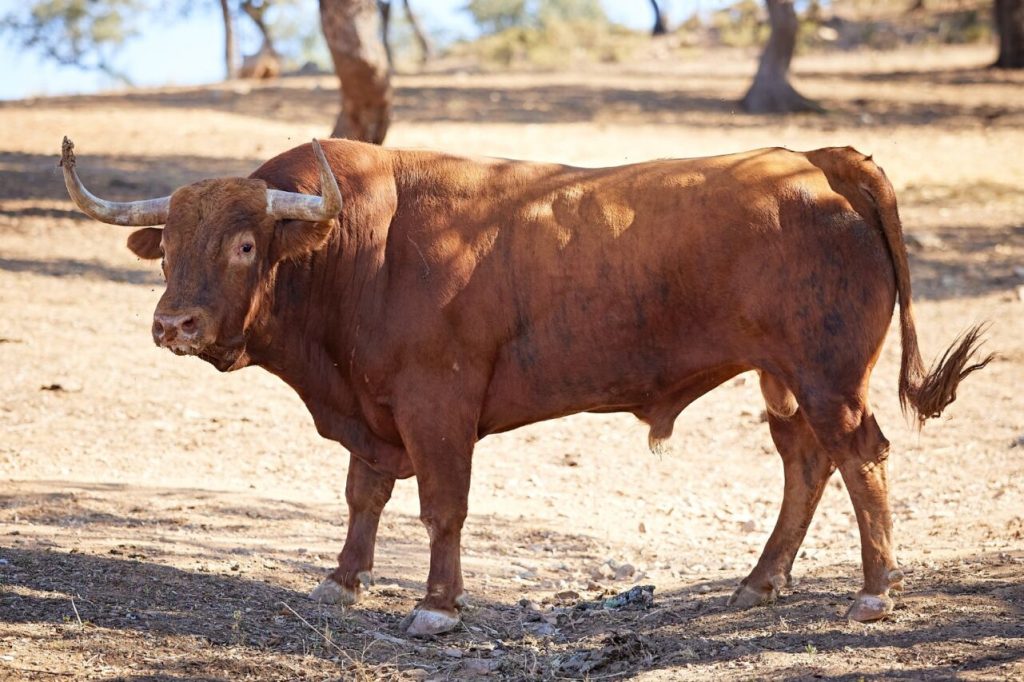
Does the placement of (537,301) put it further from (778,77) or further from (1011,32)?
(1011,32)

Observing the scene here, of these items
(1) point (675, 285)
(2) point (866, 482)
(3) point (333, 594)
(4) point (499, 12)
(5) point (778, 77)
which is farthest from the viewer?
(4) point (499, 12)

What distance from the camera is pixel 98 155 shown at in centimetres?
1650

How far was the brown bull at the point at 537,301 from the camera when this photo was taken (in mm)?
5695

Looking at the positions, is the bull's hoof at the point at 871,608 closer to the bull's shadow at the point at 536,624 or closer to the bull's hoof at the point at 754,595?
the bull's shadow at the point at 536,624

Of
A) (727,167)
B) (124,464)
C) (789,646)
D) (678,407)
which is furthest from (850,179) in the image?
(124,464)

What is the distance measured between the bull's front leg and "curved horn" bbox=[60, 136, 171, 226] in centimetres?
149

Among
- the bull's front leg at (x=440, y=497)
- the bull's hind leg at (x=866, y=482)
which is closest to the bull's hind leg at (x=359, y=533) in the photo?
the bull's front leg at (x=440, y=497)

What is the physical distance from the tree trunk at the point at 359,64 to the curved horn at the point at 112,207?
28.0 ft

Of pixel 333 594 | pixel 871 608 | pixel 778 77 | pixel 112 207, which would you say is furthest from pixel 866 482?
pixel 778 77

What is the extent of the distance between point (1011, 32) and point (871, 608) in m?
22.1

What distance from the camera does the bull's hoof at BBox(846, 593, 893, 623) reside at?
18.5 ft

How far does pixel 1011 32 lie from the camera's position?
25.0 meters

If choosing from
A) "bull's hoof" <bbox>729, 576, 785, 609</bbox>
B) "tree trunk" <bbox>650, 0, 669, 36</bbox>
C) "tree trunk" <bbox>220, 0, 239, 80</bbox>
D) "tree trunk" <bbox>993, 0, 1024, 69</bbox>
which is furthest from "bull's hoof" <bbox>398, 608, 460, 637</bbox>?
"tree trunk" <bbox>650, 0, 669, 36</bbox>

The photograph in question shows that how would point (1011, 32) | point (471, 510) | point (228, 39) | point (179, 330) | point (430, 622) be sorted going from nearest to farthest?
1. point (179, 330)
2. point (430, 622)
3. point (471, 510)
4. point (1011, 32)
5. point (228, 39)
